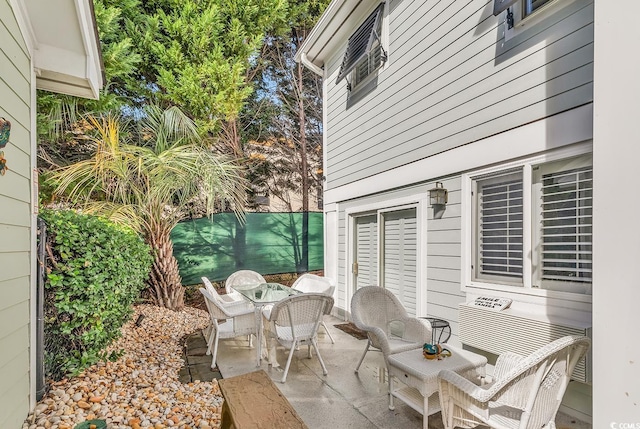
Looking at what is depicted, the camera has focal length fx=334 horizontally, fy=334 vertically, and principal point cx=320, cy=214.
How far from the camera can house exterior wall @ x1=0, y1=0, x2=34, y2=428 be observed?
7.16 ft

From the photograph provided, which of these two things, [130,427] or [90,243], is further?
[90,243]

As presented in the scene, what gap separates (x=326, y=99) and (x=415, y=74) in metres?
2.81

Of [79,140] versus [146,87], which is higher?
[146,87]

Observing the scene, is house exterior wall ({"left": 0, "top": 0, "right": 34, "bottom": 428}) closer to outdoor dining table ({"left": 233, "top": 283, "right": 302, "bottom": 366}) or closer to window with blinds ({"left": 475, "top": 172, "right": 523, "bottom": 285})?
outdoor dining table ({"left": 233, "top": 283, "right": 302, "bottom": 366})

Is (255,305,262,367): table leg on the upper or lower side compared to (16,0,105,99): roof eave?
lower

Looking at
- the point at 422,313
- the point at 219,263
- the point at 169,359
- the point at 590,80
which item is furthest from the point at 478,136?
the point at 219,263

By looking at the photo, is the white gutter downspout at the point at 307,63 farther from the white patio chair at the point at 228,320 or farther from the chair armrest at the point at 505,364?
the chair armrest at the point at 505,364

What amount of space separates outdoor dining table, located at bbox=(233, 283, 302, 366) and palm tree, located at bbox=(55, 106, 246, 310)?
145cm

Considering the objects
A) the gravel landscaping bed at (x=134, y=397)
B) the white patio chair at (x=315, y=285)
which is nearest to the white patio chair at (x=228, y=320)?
the gravel landscaping bed at (x=134, y=397)

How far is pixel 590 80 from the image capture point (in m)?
2.52

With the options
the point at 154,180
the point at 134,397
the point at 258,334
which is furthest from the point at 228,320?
the point at 154,180

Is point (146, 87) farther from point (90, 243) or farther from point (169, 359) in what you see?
point (169, 359)

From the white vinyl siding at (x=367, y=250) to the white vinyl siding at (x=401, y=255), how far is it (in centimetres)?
25

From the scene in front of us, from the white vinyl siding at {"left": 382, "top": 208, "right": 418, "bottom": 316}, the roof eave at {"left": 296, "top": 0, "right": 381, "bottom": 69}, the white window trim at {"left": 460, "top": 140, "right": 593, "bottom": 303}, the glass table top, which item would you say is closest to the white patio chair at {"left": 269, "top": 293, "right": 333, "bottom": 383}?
the glass table top
